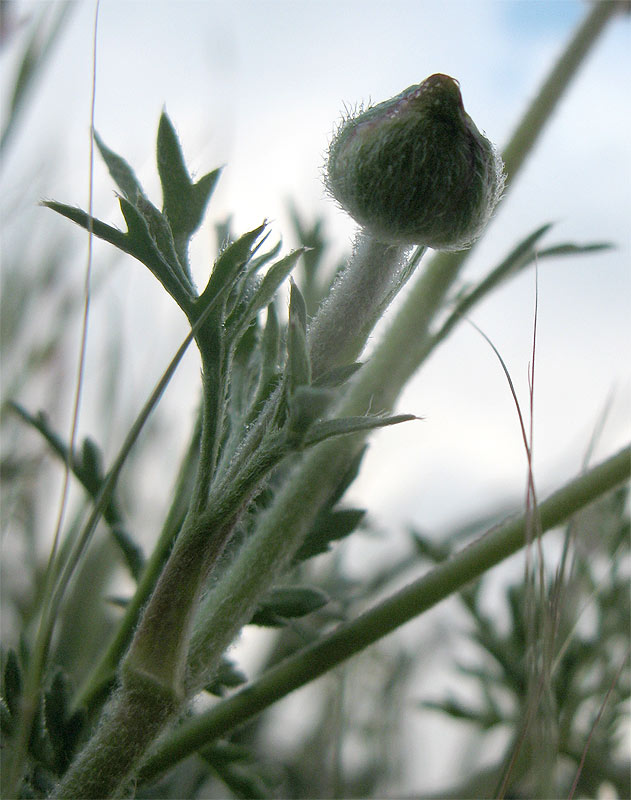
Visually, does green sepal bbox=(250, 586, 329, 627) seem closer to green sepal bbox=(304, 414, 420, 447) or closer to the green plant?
the green plant

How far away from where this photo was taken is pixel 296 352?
381mm

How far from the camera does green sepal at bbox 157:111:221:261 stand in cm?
44

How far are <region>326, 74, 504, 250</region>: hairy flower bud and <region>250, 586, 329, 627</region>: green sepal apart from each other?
21cm

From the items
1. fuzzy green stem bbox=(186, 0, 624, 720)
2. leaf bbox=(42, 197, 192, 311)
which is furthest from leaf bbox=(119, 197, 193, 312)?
fuzzy green stem bbox=(186, 0, 624, 720)

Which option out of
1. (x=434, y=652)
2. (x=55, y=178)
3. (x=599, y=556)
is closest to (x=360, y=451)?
(x=599, y=556)

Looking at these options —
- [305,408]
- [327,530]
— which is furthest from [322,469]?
[305,408]

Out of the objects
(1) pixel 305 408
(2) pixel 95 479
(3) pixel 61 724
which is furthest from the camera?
(2) pixel 95 479

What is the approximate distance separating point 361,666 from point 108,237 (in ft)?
3.03

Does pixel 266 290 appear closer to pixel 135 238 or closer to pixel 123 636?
pixel 135 238

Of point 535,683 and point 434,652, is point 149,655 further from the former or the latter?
point 434,652

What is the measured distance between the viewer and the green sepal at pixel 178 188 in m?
0.44

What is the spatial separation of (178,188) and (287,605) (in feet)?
0.80

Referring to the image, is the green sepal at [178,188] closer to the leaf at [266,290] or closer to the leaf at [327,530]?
the leaf at [266,290]

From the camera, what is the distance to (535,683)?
0.44 metres
